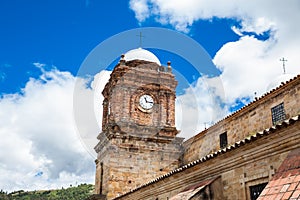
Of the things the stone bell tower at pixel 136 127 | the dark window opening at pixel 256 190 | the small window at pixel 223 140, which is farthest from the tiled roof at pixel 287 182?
the stone bell tower at pixel 136 127

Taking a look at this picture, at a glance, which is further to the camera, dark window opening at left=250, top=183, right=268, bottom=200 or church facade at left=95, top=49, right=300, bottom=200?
dark window opening at left=250, top=183, right=268, bottom=200

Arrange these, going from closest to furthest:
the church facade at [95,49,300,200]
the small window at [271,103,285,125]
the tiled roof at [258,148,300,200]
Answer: the tiled roof at [258,148,300,200], the church facade at [95,49,300,200], the small window at [271,103,285,125]

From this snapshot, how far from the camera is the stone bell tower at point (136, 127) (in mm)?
20578

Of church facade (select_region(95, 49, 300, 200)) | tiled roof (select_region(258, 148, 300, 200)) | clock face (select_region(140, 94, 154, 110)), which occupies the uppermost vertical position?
clock face (select_region(140, 94, 154, 110))

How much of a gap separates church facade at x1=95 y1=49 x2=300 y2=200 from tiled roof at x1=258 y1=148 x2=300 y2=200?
29 millimetres

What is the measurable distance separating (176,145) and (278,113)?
915 centimetres

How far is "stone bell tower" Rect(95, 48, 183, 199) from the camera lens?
2058 cm

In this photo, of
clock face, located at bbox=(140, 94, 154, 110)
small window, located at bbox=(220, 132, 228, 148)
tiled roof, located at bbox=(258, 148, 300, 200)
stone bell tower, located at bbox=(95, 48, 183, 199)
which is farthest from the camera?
clock face, located at bbox=(140, 94, 154, 110)

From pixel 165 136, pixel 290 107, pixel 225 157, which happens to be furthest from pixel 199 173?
pixel 165 136

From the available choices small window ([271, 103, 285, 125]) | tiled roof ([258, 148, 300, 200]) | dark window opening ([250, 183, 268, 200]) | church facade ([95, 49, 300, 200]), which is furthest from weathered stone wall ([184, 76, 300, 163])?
tiled roof ([258, 148, 300, 200])

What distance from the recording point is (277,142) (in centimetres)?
866

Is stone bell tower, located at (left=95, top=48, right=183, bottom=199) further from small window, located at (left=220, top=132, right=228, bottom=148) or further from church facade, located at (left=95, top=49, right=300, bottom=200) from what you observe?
small window, located at (left=220, top=132, right=228, bottom=148)

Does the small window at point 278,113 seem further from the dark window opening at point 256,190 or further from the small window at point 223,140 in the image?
the dark window opening at point 256,190

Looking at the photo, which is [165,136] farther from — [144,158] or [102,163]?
[102,163]
